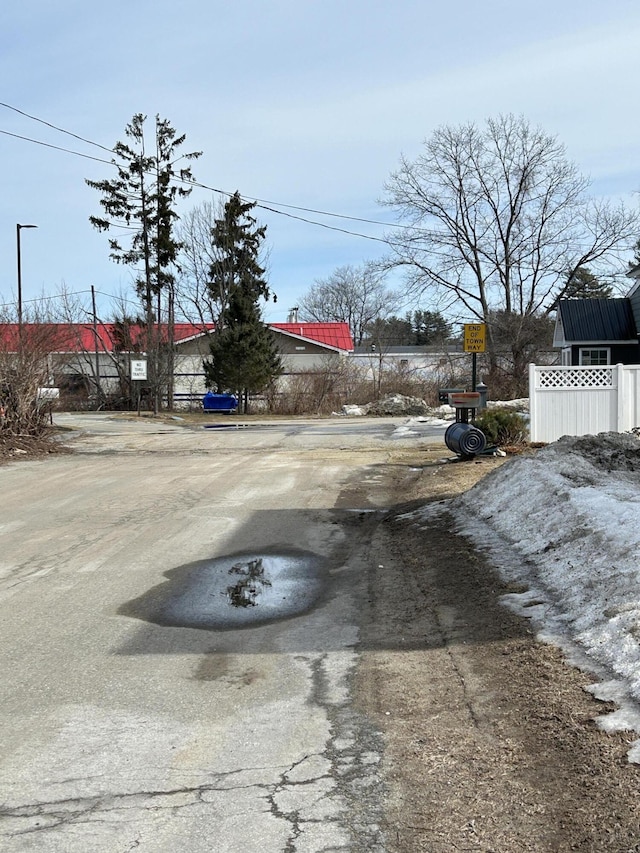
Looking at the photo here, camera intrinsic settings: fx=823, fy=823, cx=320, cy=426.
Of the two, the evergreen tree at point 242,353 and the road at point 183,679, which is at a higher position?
the evergreen tree at point 242,353

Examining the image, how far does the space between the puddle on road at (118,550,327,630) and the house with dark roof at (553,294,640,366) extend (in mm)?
24929

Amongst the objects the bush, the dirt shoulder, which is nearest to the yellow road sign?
the bush

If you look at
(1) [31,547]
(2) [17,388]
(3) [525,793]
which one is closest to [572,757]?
(3) [525,793]

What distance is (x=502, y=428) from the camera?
618 inches

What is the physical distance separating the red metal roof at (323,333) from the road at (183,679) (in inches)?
1646

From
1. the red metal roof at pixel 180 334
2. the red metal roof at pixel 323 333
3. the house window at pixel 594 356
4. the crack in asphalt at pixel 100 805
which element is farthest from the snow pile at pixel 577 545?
the red metal roof at pixel 323 333

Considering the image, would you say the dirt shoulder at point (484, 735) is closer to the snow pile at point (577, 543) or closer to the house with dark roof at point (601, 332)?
the snow pile at point (577, 543)

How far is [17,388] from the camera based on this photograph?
19750mm

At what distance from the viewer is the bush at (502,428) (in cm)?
1560

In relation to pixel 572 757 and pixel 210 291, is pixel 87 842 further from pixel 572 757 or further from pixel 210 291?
pixel 210 291

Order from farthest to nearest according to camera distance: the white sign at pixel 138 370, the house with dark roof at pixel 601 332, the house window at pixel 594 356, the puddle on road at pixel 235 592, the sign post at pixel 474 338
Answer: the white sign at pixel 138 370 < the house window at pixel 594 356 < the house with dark roof at pixel 601 332 < the sign post at pixel 474 338 < the puddle on road at pixel 235 592

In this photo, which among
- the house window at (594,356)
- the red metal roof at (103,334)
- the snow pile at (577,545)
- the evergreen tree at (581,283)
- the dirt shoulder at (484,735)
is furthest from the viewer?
the evergreen tree at (581,283)

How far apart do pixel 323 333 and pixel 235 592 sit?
163ft

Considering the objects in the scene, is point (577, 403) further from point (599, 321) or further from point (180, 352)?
point (180, 352)
